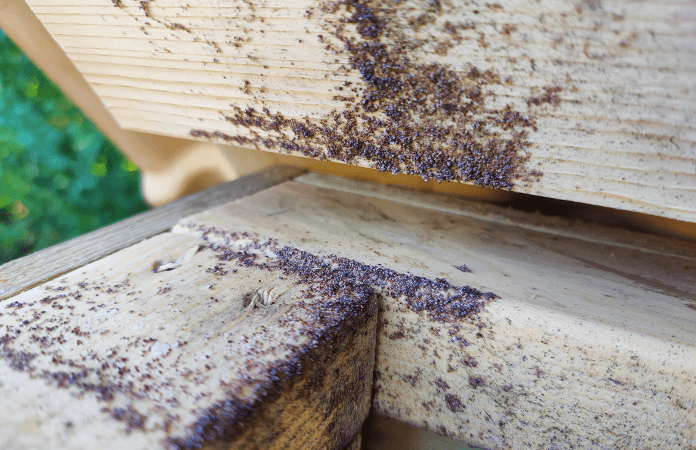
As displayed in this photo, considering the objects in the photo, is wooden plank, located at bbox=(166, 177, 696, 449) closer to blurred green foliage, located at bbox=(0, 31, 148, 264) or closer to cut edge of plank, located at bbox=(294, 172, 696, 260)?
cut edge of plank, located at bbox=(294, 172, 696, 260)

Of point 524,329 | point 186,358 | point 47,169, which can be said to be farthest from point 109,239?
point 47,169

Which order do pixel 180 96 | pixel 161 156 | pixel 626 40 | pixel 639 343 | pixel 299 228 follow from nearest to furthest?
pixel 626 40
pixel 639 343
pixel 180 96
pixel 299 228
pixel 161 156

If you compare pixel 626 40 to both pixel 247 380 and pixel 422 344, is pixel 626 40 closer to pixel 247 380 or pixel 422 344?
pixel 422 344

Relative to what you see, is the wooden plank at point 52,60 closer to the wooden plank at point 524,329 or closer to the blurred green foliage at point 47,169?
the wooden plank at point 524,329

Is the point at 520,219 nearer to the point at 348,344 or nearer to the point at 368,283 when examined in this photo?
the point at 368,283

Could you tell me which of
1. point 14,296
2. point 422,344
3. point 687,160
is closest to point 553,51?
point 687,160
